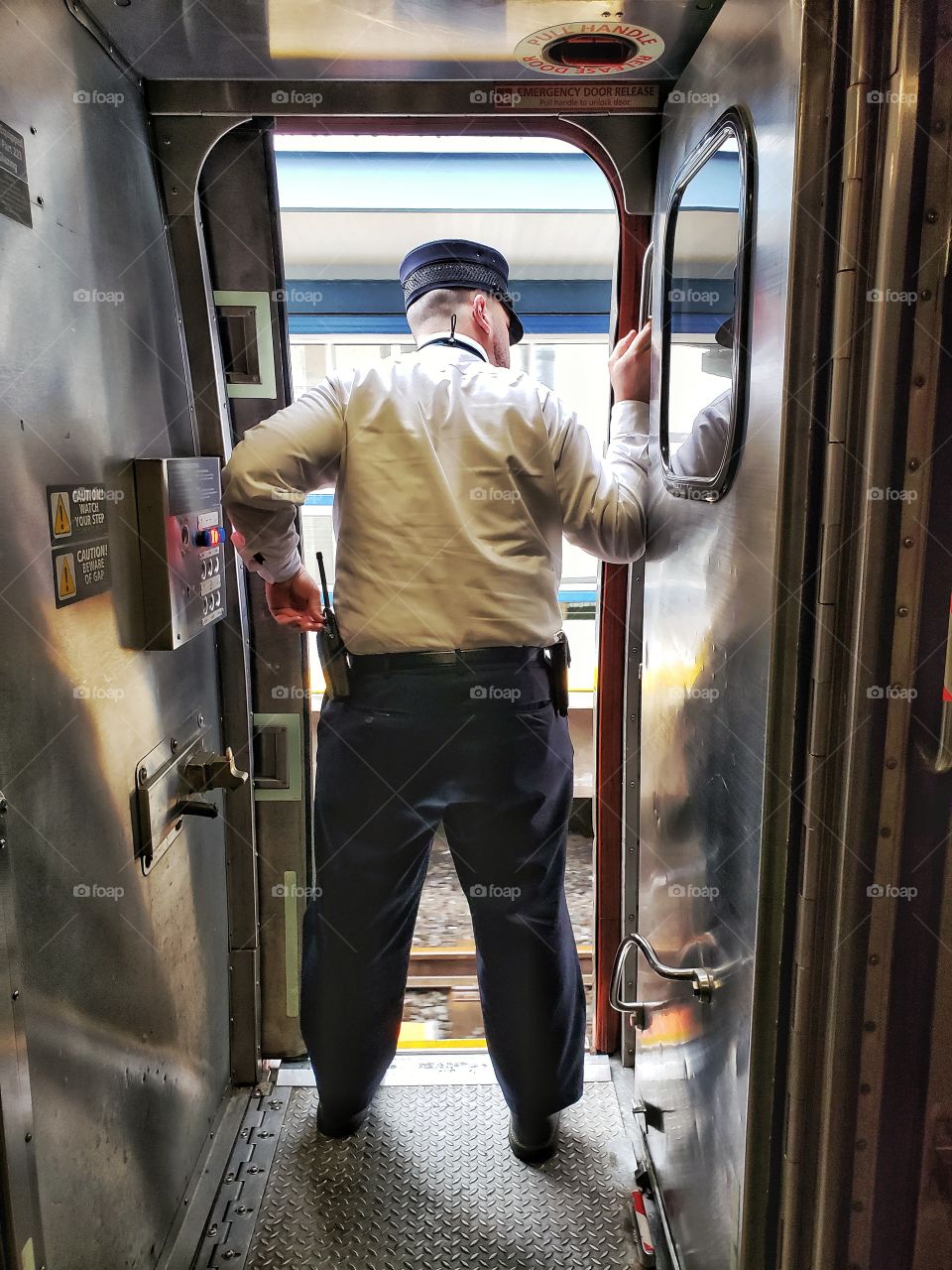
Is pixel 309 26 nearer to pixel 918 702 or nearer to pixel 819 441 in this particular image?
pixel 819 441

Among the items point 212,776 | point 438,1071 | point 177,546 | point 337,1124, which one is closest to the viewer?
point 177,546

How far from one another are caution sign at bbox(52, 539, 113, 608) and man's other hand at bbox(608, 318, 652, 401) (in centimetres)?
127

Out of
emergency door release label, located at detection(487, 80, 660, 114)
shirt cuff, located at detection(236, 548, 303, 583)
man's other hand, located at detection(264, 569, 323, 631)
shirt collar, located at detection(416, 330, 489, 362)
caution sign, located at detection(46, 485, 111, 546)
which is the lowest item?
man's other hand, located at detection(264, 569, 323, 631)

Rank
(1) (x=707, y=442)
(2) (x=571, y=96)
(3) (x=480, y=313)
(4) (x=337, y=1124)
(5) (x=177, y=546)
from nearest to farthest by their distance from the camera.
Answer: (1) (x=707, y=442)
(5) (x=177, y=546)
(2) (x=571, y=96)
(3) (x=480, y=313)
(4) (x=337, y=1124)

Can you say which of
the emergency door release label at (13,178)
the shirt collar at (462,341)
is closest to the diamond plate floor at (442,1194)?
the shirt collar at (462,341)

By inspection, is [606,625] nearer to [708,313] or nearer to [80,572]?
[708,313]

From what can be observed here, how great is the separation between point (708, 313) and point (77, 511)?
1242mm

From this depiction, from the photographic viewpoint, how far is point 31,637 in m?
1.53

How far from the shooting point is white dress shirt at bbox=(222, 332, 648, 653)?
2.17 metres

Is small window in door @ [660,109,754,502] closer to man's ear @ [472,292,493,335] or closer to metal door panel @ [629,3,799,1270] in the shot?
metal door panel @ [629,3,799,1270]

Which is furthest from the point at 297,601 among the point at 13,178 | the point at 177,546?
the point at 13,178

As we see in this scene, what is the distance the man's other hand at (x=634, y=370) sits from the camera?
7.44 ft

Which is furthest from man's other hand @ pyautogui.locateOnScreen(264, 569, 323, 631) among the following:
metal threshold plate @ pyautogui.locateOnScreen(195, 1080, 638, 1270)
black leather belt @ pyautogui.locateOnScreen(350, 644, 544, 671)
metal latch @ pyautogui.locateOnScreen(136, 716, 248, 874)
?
metal threshold plate @ pyautogui.locateOnScreen(195, 1080, 638, 1270)

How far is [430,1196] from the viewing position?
7.86ft
